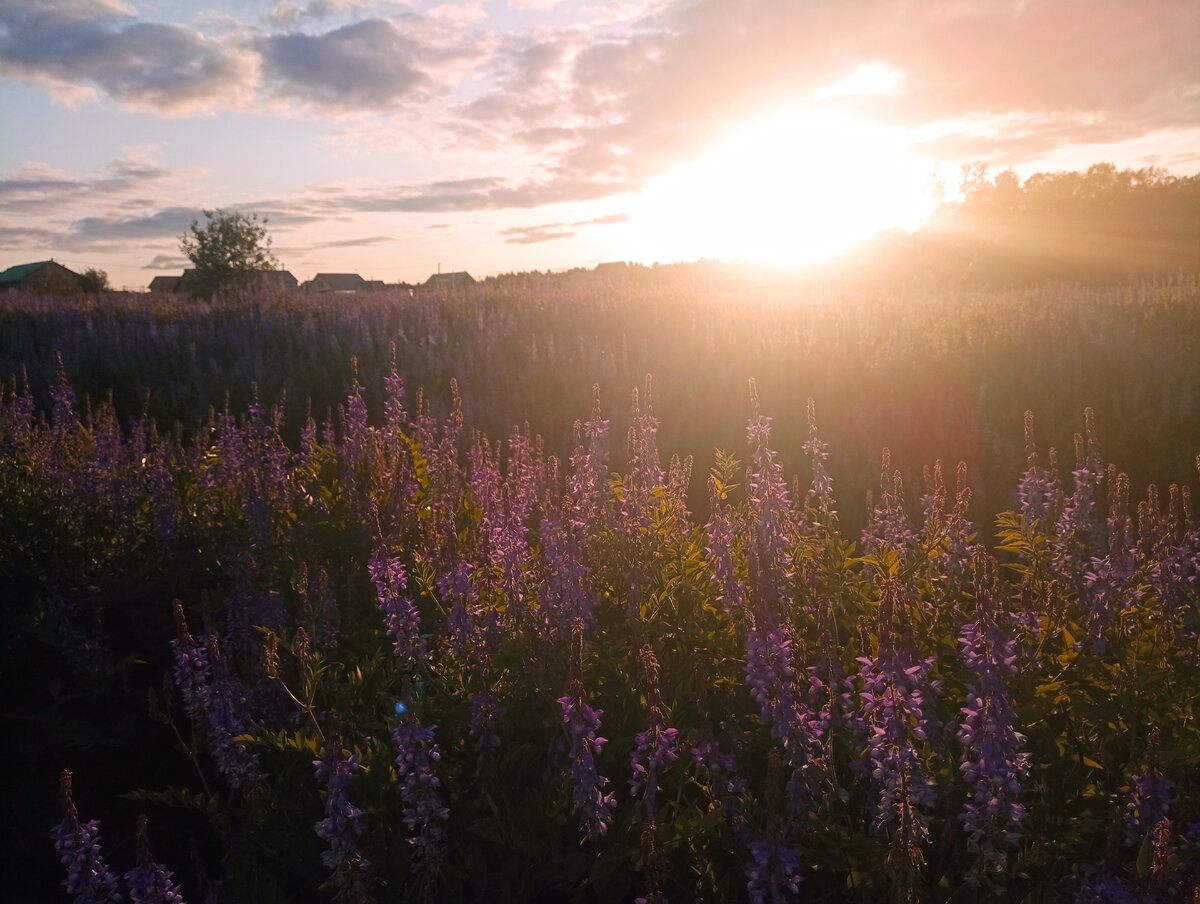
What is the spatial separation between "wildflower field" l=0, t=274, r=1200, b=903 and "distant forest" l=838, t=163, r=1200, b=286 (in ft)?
106

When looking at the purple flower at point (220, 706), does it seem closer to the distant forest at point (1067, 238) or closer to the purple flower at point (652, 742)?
the purple flower at point (652, 742)

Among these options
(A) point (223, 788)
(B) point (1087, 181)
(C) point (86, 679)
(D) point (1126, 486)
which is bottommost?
(A) point (223, 788)

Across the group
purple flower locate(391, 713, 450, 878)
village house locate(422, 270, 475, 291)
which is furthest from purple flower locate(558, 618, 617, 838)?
village house locate(422, 270, 475, 291)

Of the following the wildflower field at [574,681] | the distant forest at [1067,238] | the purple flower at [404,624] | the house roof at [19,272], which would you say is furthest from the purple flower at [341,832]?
the house roof at [19,272]

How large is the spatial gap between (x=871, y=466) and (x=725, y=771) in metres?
5.29

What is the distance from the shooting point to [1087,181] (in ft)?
177

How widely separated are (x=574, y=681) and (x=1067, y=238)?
52.3 metres

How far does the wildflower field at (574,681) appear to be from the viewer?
2201mm

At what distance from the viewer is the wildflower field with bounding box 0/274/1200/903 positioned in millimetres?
2201

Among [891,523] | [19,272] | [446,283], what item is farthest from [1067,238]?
[19,272]

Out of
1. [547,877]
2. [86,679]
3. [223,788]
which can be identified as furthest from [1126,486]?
[86,679]

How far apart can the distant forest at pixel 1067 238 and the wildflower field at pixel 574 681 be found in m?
32.2

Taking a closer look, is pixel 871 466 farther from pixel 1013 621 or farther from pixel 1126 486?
pixel 1013 621

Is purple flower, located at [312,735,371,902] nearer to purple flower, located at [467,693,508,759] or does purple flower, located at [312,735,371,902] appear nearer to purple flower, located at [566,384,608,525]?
purple flower, located at [467,693,508,759]
